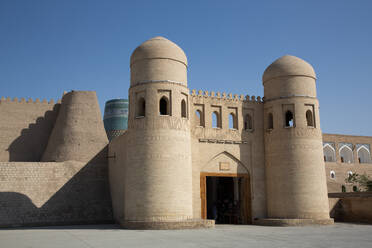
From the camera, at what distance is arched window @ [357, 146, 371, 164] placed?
139 ft

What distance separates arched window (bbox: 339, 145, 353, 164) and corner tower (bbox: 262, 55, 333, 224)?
22.9 meters

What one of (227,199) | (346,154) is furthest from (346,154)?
(227,199)

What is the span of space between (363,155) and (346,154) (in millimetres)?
2411

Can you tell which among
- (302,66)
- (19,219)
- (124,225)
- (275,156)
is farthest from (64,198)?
(302,66)

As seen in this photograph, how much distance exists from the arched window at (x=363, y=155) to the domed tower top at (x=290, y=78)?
25.1 m

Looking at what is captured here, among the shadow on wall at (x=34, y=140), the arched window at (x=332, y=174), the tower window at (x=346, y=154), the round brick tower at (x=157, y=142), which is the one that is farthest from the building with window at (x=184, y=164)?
the tower window at (x=346, y=154)

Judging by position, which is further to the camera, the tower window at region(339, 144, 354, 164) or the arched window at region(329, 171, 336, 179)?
the tower window at region(339, 144, 354, 164)

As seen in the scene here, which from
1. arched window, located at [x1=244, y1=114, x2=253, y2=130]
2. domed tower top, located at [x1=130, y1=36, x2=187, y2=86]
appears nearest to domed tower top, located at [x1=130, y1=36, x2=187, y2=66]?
domed tower top, located at [x1=130, y1=36, x2=187, y2=86]

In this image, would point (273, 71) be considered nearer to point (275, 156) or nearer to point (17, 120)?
point (275, 156)

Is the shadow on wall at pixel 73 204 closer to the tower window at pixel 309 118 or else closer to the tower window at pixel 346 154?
the tower window at pixel 309 118

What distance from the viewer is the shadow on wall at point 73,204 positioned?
18.8m

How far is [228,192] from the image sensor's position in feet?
73.0

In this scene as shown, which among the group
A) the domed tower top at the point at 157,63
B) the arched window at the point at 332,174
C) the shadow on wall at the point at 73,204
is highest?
the domed tower top at the point at 157,63

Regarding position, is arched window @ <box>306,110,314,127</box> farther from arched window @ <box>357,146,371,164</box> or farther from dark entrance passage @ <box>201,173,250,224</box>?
arched window @ <box>357,146,371,164</box>
